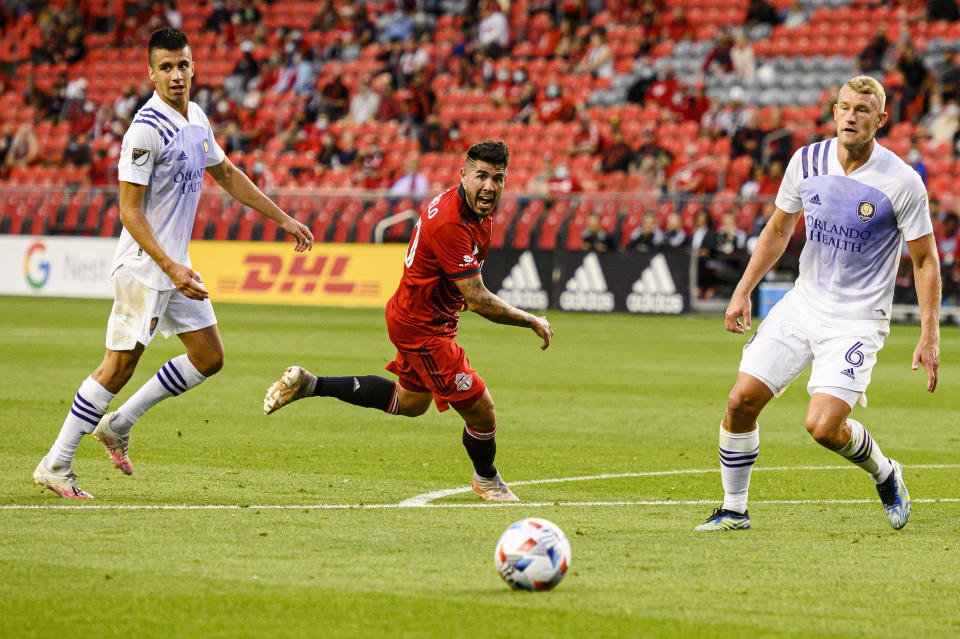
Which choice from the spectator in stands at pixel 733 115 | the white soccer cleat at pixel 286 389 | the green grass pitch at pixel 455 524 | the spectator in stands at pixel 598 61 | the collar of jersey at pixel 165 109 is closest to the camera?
the green grass pitch at pixel 455 524

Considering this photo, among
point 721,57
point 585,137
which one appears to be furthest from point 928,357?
point 721,57

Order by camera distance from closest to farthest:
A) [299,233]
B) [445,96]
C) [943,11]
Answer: [299,233], [943,11], [445,96]

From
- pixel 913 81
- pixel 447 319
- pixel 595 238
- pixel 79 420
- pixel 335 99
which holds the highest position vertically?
pixel 447 319

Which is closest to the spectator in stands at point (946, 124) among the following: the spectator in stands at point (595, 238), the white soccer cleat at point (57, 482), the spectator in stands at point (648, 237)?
the spectator in stands at point (648, 237)

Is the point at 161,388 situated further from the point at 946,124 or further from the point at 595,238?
the point at 946,124

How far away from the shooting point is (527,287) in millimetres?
24672

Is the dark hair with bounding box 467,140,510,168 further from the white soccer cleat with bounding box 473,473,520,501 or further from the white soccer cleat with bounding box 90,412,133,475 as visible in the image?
the white soccer cleat with bounding box 90,412,133,475

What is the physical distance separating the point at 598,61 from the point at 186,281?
2386cm

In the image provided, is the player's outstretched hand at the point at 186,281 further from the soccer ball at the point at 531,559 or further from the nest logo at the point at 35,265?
the nest logo at the point at 35,265

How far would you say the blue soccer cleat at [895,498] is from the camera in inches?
275

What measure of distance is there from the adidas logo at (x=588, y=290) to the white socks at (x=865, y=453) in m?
17.2

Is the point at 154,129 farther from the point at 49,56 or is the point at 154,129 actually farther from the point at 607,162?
the point at 49,56

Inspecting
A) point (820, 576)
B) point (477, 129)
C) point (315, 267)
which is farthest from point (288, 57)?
point (820, 576)

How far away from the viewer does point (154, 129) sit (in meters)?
7.22
